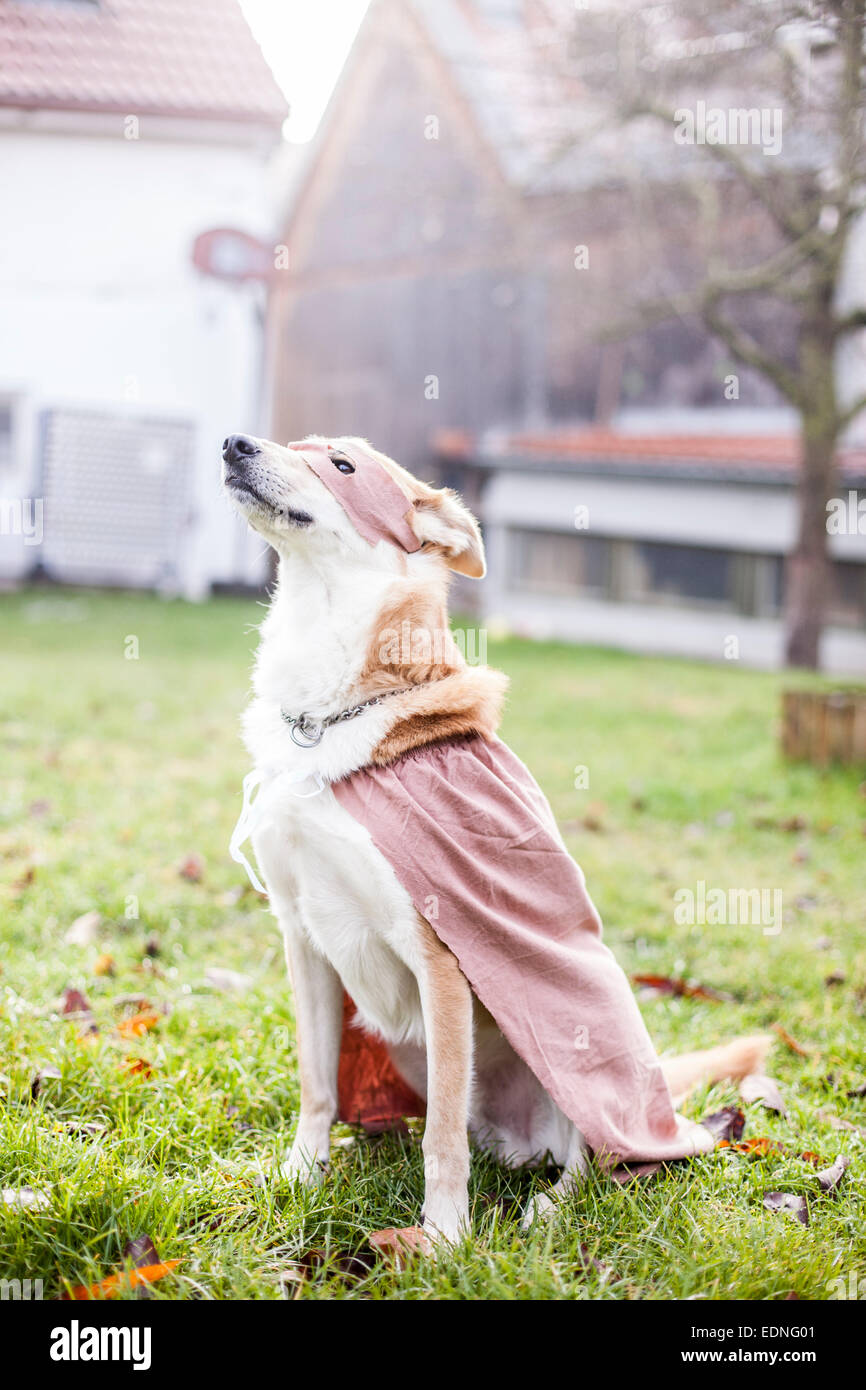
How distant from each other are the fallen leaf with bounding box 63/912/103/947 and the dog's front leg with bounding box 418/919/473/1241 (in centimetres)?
170

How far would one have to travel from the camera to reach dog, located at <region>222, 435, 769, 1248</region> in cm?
223

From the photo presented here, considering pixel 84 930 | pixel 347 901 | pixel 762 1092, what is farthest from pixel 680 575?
pixel 347 901

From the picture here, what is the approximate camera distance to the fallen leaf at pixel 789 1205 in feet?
7.66

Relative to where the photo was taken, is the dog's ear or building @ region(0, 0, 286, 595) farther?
building @ region(0, 0, 286, 595)

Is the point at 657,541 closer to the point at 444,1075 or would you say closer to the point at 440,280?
the point at 440,280

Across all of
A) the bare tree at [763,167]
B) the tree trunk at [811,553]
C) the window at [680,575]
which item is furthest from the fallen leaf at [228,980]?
the window at [680,575]

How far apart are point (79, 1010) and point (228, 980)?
46cm

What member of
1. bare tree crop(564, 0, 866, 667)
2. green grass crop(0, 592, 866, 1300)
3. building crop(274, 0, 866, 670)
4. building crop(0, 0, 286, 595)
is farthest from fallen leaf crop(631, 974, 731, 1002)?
building crop(0, 0, 286, 595)

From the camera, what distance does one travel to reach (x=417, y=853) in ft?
7.20

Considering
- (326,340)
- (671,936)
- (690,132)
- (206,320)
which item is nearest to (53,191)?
(206,320)

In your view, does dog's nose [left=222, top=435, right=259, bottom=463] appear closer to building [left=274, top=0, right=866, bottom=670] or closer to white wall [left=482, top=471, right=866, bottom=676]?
building [left=274, top=0, right=866, bottom=670]

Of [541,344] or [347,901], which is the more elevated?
[541,344]
